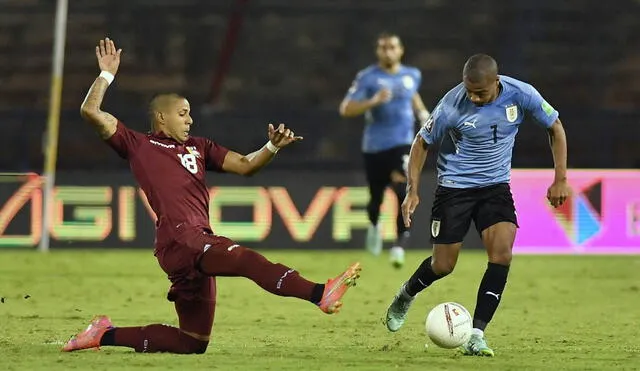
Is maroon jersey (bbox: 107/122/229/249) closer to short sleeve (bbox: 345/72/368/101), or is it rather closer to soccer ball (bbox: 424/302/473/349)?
soccer ball (bbox: 424/302/473/349)

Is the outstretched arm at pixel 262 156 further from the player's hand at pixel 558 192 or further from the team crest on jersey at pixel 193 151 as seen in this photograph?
the player's hand at pixel 558 192

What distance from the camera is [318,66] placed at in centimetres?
2008

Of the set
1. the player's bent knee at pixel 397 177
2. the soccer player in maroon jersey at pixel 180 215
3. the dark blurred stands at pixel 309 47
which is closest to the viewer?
the soccer player in maroon jersey at pixel 180 215

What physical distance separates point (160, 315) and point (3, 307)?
4.77 ft

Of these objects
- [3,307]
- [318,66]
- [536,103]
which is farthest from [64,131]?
[536,103]

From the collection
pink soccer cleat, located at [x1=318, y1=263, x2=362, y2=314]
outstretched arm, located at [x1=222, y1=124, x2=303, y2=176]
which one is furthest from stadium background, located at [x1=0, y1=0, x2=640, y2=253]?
pink soccer cleat, located at [x1=318, y1=263, x2=362, y2=314]

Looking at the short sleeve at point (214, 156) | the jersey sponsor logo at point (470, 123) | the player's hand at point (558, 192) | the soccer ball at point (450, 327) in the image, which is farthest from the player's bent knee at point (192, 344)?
the player's hand at point (558, 192)

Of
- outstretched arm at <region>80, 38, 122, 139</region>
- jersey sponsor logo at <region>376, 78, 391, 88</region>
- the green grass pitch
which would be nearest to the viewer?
outstretched arm at <region>80, 38, 122, 139</region>

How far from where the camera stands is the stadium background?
18438 millimetres

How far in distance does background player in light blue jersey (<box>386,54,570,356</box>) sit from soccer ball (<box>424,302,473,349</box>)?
64 millimetres

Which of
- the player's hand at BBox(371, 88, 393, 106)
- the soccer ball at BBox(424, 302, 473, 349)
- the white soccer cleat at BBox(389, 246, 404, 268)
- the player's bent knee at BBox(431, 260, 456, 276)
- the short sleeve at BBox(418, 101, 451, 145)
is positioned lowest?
the white soccer cleat at BBox(389, 246, 404, 268)

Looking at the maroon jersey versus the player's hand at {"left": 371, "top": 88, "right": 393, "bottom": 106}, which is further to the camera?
the player's hand at {"left": 371, "top": 88, "right": 393, "bottom": 106}

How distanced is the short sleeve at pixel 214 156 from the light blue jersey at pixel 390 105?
729 cm

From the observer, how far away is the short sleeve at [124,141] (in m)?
8.23
